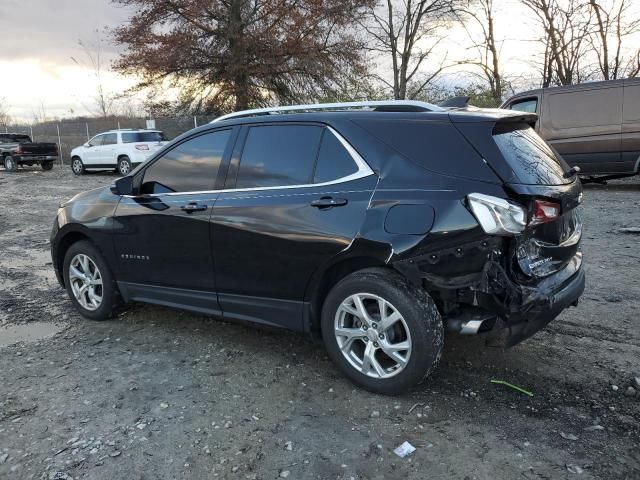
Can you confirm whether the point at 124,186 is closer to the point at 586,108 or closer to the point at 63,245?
the point at 63,245

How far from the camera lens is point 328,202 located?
10.9 feet

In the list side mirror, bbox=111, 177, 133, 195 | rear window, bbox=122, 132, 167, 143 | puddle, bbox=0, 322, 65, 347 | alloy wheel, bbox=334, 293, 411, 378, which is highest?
rear window, bbox=122, 132, 167, 143

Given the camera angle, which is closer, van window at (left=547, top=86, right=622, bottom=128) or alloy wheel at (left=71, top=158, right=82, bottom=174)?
van window at (left=547, top=86, right=622, bottom=128)

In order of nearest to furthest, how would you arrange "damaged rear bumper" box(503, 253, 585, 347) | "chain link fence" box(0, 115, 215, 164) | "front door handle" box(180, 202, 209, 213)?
"damaged rear bumper" box(503, 253, 585, 347)
"front door handle" box(180, 202, 209, 213)
"chain link fence" box(0, 115, 215, 164)

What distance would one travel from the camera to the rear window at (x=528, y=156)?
10.1 feet

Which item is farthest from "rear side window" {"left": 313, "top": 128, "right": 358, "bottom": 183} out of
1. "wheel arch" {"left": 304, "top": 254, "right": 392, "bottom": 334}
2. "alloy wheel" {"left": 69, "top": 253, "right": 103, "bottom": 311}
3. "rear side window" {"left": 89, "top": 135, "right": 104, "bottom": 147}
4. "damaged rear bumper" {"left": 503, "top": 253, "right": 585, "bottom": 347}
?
"rear side window" {"left": 89, "top": 135, "right": 104, "bottom": 147}

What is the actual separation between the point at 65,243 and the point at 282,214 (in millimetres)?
2530

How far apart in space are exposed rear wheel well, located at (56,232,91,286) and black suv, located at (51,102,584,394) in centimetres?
97

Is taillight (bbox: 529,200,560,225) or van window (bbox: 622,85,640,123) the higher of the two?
van window (bbox: 622,85,640,123)

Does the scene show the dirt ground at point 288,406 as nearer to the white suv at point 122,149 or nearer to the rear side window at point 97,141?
the white suv at point 122,149

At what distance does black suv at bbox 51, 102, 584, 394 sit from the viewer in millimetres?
2965

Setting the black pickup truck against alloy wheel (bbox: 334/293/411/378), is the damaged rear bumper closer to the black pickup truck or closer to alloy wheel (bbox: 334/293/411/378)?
alloy wheel (bbox: 334/293/411/378)

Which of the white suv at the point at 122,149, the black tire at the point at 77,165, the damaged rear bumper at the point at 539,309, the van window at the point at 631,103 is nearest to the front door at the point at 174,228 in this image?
the damaged rear bumper at the point at 539,309

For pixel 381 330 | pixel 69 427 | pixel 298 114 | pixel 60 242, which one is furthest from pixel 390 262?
pixel 60 242
